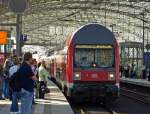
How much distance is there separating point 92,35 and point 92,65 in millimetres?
1398

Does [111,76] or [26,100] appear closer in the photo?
[26,100]

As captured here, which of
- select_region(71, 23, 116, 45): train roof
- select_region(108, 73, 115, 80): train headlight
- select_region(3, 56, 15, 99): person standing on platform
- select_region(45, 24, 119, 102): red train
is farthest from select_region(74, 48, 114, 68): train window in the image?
select_region(3, 56, 15, 99): person standing on platform

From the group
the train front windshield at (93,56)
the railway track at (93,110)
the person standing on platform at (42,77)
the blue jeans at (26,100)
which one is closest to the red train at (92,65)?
the train front windshield at (93,56)

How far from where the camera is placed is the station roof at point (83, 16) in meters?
65.8

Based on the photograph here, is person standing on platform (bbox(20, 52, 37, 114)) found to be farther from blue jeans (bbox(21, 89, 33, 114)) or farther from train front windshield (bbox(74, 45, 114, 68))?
train front windshield (bbox(74, 45, 114, 68))

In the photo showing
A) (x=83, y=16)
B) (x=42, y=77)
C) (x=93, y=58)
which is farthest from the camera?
(x=83, y=16)

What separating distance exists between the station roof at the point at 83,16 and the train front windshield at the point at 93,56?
30562mm

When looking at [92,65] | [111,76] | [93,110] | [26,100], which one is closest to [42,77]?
[92,65]

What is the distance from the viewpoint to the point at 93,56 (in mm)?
25562

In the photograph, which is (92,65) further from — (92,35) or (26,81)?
(26,81)

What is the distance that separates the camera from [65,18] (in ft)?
267

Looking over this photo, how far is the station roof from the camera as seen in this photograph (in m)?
65.8

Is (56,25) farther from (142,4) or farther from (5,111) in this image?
(5,111)

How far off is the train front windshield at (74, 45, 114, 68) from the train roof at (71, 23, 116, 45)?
0.22m
